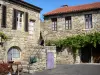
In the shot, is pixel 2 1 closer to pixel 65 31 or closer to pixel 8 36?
pixel 8 36

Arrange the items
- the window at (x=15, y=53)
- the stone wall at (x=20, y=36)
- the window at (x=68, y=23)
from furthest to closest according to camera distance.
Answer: the window at (x=68, y=23)
the window at (x=15, y=53)
the stone wall at (x=20, y=36)

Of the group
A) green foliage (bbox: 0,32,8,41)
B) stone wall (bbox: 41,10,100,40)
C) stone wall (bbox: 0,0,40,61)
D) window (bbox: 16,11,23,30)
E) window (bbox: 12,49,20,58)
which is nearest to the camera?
green foliage (bbox: 0,32,8,41)

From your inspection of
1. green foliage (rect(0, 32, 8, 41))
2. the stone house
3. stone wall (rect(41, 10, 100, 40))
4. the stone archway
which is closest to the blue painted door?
green foliage (rect(0, 32, 8, 41))

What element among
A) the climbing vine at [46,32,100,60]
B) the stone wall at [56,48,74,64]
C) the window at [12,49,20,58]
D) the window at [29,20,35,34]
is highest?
the window at [29,20,35,34]

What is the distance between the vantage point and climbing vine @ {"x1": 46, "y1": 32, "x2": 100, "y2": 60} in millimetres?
20828

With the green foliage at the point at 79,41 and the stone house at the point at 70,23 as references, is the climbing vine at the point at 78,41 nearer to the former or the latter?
the green foliage at the point at 79,41

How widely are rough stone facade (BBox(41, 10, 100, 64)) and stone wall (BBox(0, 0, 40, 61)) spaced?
3.22 metres

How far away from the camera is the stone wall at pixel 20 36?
56.1ft

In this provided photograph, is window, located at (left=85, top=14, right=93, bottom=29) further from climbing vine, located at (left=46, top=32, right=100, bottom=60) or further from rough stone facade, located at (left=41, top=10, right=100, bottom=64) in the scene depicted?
climbing vine, located at (left=46, top=32, right=100, bottom=60)

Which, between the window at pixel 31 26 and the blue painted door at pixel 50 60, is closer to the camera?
the blue painted door at pixel 50 60

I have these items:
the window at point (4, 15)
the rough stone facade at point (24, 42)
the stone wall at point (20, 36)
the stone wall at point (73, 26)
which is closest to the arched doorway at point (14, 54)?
the rough stone facade at point (24, 42)

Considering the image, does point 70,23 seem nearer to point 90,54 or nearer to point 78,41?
point 78,41

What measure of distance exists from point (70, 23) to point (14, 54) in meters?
7.80

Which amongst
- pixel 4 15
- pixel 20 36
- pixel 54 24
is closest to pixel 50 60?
pixel 20 36
